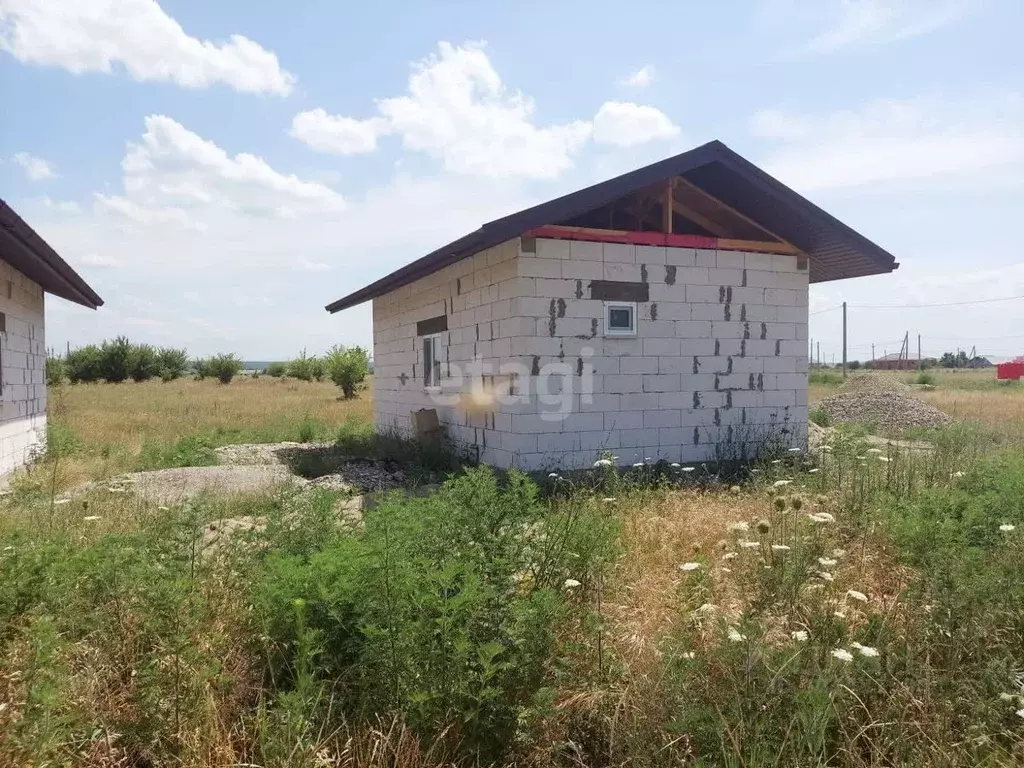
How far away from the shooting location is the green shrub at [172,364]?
43.6 meters

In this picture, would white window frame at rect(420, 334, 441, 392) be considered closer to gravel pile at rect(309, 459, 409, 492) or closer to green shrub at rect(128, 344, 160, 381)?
gravel pile at rect(309, 459, 409, 492)

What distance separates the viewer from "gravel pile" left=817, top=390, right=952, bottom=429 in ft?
55.2

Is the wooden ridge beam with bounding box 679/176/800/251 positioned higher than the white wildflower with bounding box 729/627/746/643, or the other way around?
the wooden ridge beam with bounding box 679/176/800/251

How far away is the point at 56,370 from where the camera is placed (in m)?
38.4

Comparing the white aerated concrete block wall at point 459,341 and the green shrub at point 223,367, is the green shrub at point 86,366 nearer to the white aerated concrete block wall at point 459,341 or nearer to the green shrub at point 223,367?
the green shrub at point 223,367

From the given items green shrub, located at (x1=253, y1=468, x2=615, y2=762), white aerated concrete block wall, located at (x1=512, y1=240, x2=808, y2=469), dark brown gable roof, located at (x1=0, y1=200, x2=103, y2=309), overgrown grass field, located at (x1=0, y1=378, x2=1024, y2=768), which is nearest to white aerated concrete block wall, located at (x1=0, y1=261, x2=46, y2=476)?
dark brown gable roof, located at (x1=0, y1=200, x2=103, y2=309)

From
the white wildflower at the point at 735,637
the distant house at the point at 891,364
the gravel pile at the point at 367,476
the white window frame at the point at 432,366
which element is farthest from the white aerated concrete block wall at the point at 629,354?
the distant house at the point at 891,364

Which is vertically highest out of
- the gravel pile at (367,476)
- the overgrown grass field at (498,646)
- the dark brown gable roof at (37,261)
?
the dark brown gable roof at (37,261)

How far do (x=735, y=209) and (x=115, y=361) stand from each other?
135 feet

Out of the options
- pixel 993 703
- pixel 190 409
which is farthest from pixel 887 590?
pixel 190 409

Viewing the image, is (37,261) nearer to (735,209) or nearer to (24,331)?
(24,331)

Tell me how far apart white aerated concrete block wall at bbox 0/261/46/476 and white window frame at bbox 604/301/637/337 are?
7831 mm

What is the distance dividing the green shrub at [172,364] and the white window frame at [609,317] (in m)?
40.6

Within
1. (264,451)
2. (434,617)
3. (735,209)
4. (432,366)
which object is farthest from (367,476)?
(434,617)
